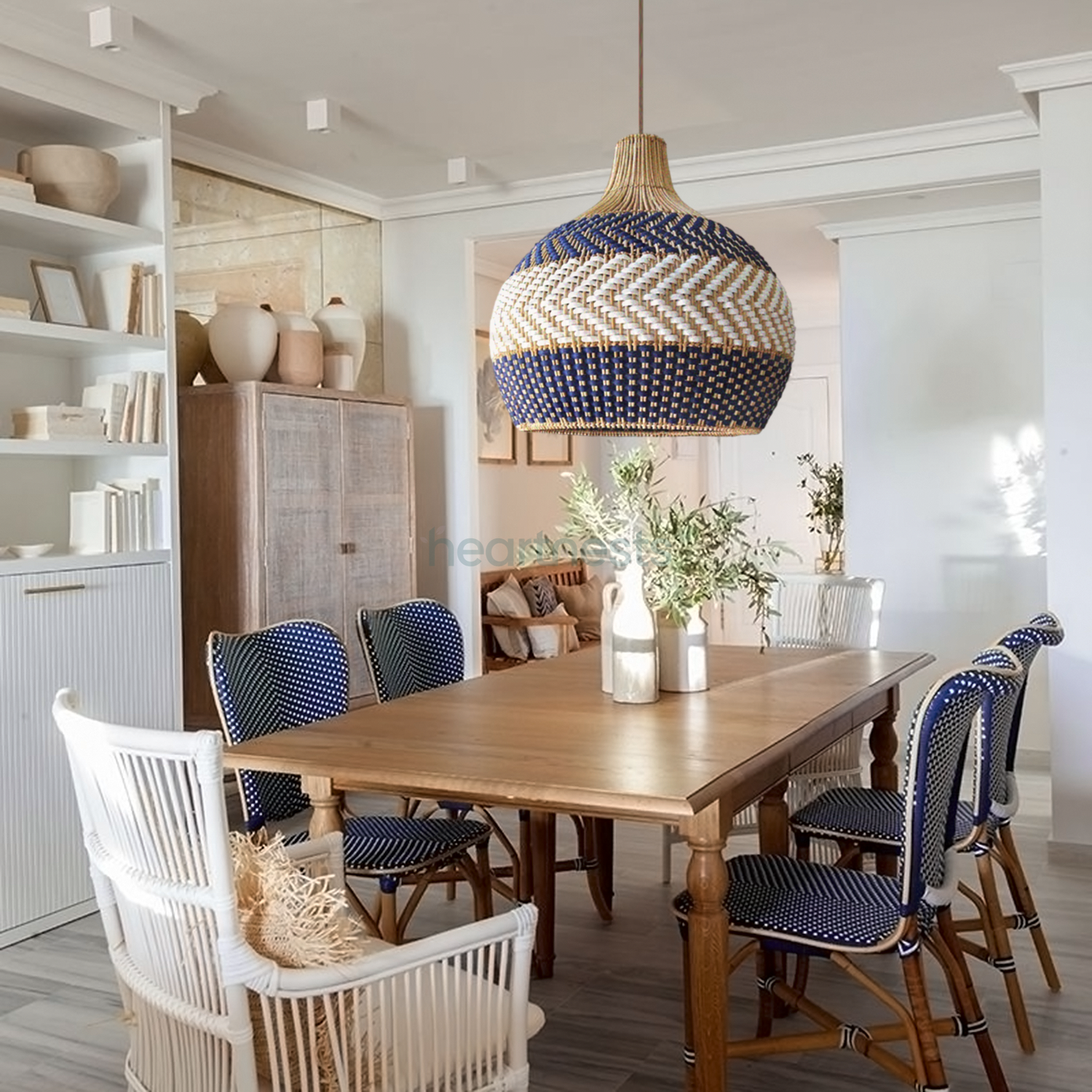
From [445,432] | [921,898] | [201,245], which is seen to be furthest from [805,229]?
[921,898]

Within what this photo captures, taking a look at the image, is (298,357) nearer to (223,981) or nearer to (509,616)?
(509,616)

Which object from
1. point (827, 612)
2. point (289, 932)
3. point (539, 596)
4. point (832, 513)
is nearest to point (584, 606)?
point (539, 596)

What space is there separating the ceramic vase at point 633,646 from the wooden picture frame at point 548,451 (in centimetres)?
481

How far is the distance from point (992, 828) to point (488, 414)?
4882mm

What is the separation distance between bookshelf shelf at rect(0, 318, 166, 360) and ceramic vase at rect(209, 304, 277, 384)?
0.62 meters

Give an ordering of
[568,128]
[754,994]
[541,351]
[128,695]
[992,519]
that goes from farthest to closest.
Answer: [992,519]
[568,128]
[128,695]
[754,994]
[541,351]

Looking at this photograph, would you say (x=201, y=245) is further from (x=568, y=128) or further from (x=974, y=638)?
(x=974, y=638)

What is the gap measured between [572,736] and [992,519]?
3.84 meters

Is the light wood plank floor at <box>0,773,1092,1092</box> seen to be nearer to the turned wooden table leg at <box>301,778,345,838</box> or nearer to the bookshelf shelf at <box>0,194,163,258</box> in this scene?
the turned wooden table leg at <box>301,778,345,838</box>

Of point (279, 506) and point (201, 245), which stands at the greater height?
point (201, 245)

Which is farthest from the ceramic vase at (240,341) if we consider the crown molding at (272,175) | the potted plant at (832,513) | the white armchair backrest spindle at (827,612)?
the potted plant at (832,513)

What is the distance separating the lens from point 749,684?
10.5ft

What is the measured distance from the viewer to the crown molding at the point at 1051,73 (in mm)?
4059

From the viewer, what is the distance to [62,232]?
3.89m
